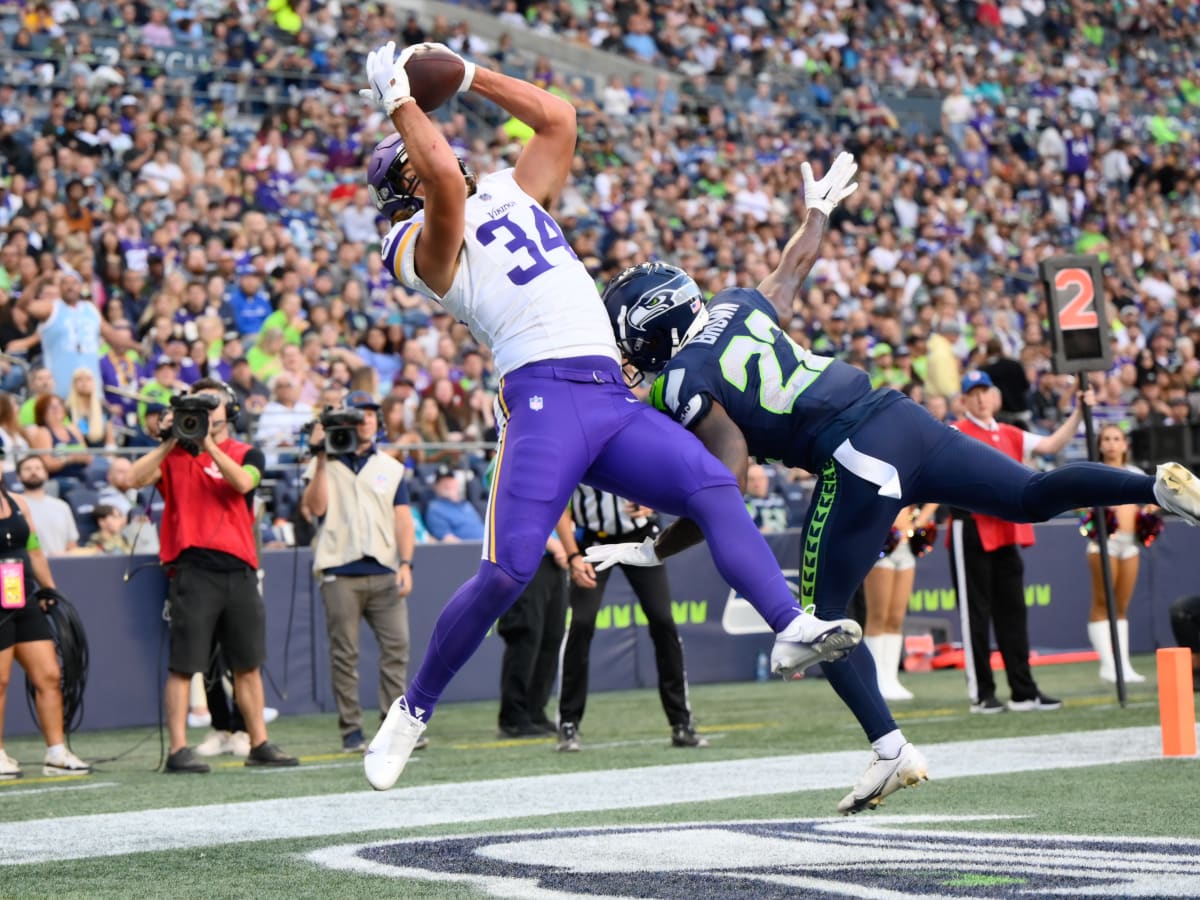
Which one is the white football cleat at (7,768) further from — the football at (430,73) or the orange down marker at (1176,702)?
the orange down marker at (1176,702)

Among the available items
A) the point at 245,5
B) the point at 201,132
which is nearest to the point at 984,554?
the point at 201,132

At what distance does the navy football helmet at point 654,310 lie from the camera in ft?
18.5

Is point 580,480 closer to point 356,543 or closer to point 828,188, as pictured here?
point 828,188

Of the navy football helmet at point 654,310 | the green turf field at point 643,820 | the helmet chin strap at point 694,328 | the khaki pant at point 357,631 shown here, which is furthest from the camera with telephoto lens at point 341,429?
the helmet chin strap at point 694,328

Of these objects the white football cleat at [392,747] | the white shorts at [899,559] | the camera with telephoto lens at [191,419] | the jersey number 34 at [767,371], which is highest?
the camera with telephoto lens at [191,419]

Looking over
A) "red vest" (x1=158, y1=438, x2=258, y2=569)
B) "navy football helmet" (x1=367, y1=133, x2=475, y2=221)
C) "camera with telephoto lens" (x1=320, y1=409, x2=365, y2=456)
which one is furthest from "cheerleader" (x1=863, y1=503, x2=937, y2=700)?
"navy football helmet" (x1=367, y1=133, x2=475, y2=221)

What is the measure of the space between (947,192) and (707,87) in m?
3.57

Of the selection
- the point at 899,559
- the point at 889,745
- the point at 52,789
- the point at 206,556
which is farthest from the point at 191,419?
the point at 899,559

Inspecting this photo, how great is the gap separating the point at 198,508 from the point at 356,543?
51.1 inches

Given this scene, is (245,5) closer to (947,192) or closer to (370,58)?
(947,192)

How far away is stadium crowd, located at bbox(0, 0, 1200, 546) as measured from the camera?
549 inches

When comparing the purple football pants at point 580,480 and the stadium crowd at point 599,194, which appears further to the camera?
the stadium crowd at point 599,194

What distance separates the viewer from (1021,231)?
2416cm

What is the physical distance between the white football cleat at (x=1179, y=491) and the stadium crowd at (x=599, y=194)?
18.5 feet
